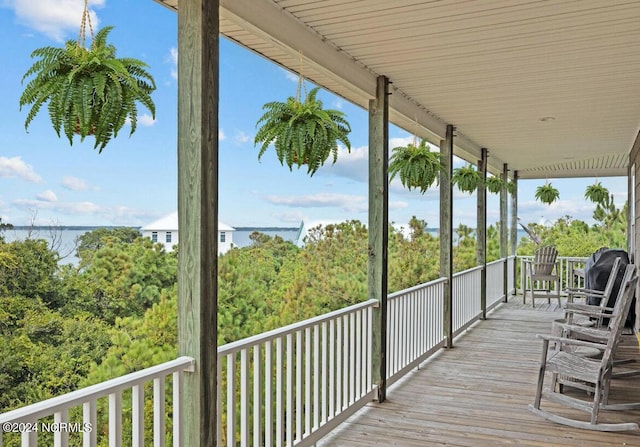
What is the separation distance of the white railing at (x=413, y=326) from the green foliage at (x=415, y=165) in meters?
1.05

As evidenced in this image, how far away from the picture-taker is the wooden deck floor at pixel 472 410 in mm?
3854

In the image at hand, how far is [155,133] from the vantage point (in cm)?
1747

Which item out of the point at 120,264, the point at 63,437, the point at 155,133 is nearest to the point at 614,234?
the point at 120,264

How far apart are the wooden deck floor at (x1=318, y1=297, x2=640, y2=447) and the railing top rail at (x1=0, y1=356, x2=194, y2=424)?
1771 mm

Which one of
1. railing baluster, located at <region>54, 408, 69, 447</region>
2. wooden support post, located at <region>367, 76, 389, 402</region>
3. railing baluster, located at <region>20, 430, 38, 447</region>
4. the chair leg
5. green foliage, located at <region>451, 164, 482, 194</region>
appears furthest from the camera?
green foliage, located at <region>451, 164, 482, 194</region>

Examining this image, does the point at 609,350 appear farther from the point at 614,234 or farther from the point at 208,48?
the point at 614,234

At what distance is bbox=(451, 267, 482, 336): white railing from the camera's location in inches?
287

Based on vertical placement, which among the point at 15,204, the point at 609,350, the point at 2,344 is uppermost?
the point at 15,204

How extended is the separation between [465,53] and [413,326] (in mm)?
2717

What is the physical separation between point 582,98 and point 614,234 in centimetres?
1088

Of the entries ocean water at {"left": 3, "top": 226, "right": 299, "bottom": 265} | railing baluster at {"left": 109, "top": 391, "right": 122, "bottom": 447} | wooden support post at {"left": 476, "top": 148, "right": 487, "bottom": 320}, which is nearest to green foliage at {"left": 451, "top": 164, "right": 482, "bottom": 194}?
wooden support post at {"left": 476, "top": 148, "right": 487, "bottom": 320}

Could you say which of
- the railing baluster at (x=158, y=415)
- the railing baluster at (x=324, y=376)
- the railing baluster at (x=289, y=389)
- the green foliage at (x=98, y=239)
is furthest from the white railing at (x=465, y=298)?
the green foliage at (x=98, y=239)

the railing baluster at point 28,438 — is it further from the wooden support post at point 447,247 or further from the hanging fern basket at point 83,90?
the wooden support post at point 447,247

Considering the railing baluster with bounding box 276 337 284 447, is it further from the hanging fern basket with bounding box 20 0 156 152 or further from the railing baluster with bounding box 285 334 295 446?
the hanging fern basket with bounding box 20 0 156 152
